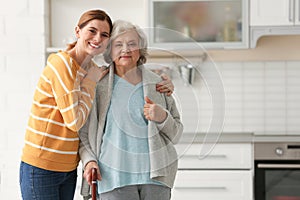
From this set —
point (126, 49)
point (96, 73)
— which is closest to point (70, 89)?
point (96, 73)

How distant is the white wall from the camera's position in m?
3.81

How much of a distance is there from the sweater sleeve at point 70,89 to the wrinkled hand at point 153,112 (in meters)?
0.18

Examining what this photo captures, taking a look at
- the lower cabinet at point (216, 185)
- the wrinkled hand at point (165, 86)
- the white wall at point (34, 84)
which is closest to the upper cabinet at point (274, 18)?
the white wall at point (34, 84)

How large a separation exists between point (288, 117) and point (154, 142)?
2.25 meters

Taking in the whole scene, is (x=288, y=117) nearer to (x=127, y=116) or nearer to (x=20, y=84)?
(x=20, y=84)

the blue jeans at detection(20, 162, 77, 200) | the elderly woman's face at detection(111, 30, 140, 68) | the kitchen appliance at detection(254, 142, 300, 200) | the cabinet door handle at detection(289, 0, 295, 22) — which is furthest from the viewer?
the cabinet door handle at detection(289, 0, 295, 22)

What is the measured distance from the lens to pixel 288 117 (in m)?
4.05

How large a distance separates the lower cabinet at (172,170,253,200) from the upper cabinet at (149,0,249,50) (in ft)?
2.60

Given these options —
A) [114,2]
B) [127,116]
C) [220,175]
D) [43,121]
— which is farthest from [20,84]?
[127,116]

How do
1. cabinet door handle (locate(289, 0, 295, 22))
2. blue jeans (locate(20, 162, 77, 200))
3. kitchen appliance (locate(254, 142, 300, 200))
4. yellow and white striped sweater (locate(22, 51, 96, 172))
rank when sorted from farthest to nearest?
cabinet door handle (locate(289, 0, 295, 22)) → kitchen appliance (locate(254, 142, 300, 200)) → blue jeans (locate(20, 162, 77, 200)) → yellow and white striped sweater (locate(22, 51, 96, 172))

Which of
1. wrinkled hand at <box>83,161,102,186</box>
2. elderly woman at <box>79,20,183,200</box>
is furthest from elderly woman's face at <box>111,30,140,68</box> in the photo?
wrinkled hand at <box>83,161,102,186</box>

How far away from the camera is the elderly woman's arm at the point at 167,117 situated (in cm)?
199

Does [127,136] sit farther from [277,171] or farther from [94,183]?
[277,171]

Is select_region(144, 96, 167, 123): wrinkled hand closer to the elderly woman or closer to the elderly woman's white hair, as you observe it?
the elderly woman
